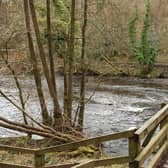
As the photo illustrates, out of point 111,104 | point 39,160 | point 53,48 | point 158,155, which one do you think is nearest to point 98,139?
point 158,155

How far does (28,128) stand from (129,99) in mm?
15587

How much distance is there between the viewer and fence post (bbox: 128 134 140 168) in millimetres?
4605

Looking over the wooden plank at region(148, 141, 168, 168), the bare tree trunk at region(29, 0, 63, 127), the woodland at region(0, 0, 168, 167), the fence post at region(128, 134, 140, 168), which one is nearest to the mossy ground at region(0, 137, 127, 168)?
the woodland at region(0, 0, 168, 167)

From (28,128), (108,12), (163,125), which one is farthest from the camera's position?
(108,12)

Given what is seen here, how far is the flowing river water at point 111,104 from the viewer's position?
627 inches

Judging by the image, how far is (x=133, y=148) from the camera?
4.70 metres

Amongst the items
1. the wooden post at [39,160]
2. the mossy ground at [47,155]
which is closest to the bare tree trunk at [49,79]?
the mossy ground at [47,155]

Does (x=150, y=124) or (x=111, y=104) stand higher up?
(x=150, y=124)

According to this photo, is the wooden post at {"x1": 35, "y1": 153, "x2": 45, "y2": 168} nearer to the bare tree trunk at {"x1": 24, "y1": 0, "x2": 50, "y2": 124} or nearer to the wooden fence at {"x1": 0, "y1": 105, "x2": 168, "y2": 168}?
the wooden fence at {"x1": 0, "y1": 105, "x2": 168, "y2": 168}

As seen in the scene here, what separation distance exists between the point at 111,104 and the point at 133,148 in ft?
→ 58.0

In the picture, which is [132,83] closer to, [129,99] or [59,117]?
[129,99]

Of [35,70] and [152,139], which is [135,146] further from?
[35,70]

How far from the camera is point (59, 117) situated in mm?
13414

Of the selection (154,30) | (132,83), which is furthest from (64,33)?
(154,30)
